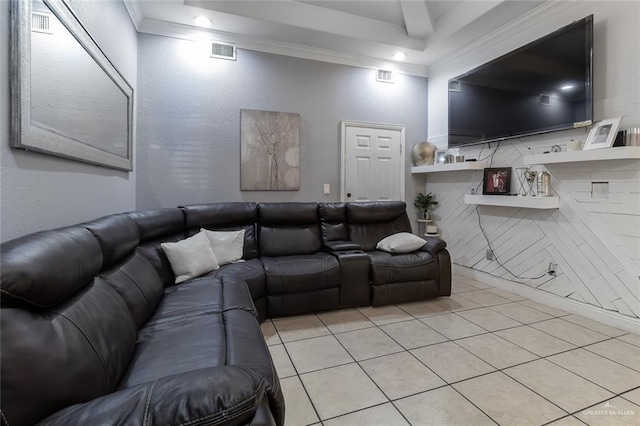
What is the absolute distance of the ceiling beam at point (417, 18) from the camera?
3402mm

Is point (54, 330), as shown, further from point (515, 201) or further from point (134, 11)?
point (515, 201)

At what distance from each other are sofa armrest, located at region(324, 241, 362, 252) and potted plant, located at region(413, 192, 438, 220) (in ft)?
5.50

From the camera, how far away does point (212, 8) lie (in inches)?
120

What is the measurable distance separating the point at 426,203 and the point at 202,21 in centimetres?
372

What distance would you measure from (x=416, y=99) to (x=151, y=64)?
3627mm

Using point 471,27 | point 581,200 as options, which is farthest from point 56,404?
point 471,27

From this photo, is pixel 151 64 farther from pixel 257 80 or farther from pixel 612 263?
pixel 612 263

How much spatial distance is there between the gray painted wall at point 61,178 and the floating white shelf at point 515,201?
12.4 ft

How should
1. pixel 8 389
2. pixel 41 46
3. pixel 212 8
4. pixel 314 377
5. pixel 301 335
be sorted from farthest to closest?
pixel 212 8 → pixel 301 335 → pixel 314 377 → pixel 41 46 → pixel 8 389

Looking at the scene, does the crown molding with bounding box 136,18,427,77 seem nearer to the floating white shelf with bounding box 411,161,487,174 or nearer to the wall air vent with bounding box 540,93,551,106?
the floating white shelf with bounding box 411,161,487,174

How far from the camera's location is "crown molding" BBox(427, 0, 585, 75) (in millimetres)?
2895

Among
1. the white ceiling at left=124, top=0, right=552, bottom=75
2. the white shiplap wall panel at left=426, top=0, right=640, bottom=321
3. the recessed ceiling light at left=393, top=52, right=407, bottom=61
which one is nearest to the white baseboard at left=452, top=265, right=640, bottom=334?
the white shiplap wall panel at left=426, top=0, right=640, bottom=321

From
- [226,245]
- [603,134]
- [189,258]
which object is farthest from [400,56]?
[189,258]

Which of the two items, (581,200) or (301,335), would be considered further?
(581,200)
